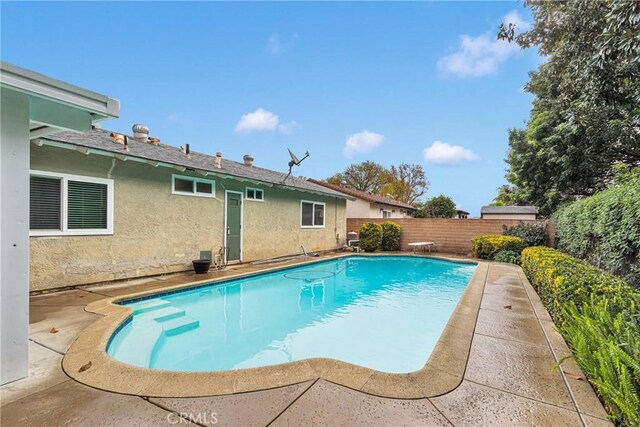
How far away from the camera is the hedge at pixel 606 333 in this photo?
7.08 feet

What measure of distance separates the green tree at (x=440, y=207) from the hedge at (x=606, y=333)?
2350cm

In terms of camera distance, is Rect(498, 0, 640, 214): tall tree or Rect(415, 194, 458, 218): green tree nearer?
Rect(498, 0, 640, 214): tall tree

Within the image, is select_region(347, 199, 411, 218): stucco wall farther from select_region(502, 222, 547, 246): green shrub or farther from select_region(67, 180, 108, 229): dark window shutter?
select_region(67, 180, 108, 229): dark window shutter

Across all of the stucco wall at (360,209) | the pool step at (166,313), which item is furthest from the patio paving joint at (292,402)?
the stucco wall at (360,209)

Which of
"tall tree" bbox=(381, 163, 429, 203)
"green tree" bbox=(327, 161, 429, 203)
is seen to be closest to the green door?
"green tree" bbox=(327, 161, 429, 203)

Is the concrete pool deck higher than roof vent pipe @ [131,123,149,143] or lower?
lower

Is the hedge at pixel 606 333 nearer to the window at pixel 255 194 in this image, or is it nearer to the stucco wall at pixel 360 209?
the window at pixel 255 194

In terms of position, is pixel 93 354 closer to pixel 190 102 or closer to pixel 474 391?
pixel 474 391

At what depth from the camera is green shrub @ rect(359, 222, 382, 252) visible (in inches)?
637

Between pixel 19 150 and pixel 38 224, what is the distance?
441 centimetres

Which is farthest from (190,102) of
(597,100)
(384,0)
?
(597,100)

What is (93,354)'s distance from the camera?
11.0 feet

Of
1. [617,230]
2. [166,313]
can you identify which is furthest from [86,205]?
[617,230]

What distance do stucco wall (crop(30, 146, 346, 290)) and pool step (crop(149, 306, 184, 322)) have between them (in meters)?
2.38
